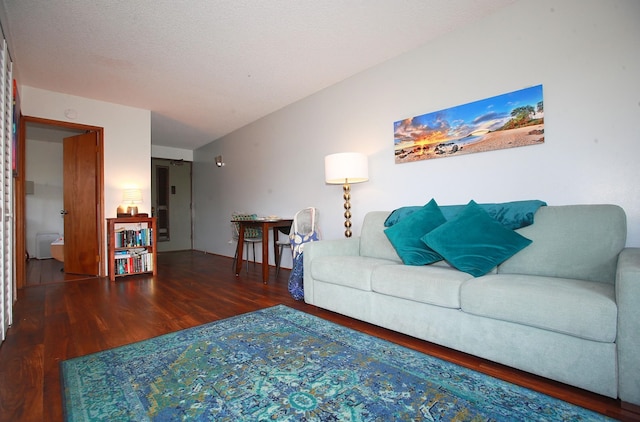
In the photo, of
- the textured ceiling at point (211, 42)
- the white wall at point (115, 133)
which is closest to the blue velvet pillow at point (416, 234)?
Result: the textured ceiling at point (211, 42)

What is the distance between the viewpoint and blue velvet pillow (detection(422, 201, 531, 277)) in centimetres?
194

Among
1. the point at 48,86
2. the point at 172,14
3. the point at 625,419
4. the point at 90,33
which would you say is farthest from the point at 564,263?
the point at 48,86

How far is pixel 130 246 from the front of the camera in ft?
14.4

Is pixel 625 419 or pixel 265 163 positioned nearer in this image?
pixel 625 419

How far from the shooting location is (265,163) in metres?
5.25

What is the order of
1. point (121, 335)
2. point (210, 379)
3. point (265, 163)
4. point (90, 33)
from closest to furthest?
point (210, 379) → point (121, 335) → point (90, 33) → point (265, 163)

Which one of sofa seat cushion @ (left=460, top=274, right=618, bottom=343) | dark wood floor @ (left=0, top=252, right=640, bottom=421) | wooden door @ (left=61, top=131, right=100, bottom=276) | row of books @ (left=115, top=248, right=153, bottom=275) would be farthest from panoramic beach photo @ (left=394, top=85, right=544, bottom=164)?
wooden door @ (left=61, top=131, right=100, bottom=276)

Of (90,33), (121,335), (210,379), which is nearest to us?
(210,379)

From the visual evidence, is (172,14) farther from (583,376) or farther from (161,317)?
(583,376)

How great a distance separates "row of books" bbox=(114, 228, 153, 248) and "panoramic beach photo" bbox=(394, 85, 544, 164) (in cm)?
363

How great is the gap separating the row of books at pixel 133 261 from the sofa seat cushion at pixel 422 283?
3680 mm

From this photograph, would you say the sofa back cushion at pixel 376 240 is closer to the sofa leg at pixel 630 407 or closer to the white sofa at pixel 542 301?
the white sofa at pixel 542 301

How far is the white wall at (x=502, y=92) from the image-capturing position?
2041mm

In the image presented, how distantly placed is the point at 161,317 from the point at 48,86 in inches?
139
